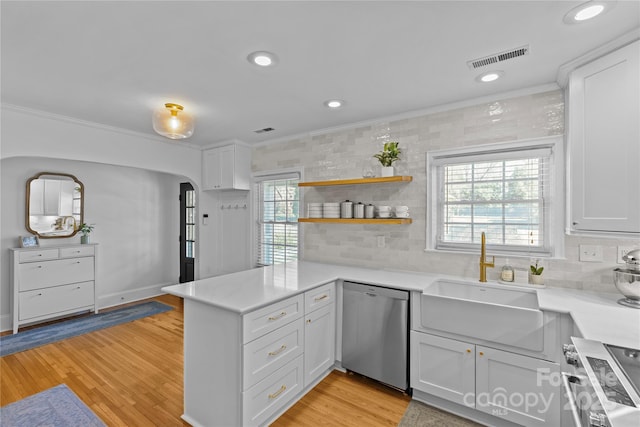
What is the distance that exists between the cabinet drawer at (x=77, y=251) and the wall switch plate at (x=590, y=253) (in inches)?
222

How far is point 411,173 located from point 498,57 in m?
1.26

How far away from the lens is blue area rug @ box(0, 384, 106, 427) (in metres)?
2.10

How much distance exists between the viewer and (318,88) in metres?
2.52

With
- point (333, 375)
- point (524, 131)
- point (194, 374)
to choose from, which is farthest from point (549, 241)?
point (194, 374)

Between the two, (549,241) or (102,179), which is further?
(102,179)

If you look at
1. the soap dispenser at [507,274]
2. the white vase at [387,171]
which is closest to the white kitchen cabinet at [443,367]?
the soap dispenser at [507,274]

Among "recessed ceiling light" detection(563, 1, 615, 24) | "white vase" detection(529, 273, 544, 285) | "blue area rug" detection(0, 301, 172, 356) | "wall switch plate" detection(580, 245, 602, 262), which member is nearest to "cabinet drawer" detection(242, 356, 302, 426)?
"white vase" detection(529, 273, 544, 285)

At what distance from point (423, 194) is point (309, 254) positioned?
162 centimetres

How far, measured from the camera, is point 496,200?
2660mm

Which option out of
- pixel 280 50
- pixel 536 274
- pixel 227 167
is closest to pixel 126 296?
pixel 227 167

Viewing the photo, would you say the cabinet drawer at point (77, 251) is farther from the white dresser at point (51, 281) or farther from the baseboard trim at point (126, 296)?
the baseboard trim at point (126, 296)

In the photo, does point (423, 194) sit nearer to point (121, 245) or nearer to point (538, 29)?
point (538, 29)

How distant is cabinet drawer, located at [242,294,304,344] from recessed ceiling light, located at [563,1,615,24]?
7.81ft

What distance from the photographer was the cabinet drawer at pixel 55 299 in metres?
3.69
